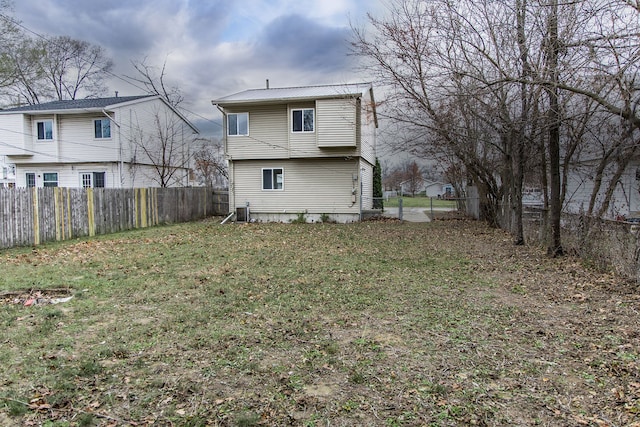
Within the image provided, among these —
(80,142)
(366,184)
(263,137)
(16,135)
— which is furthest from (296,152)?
(16,135)

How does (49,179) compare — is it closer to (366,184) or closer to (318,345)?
(366,184)

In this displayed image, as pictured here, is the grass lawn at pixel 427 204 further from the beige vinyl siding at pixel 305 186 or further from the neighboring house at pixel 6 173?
the neighboring house at pixel 6 173

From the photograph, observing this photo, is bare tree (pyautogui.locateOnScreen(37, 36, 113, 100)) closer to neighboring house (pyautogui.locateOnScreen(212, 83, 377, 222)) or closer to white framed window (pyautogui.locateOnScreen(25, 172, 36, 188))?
white framed window (pyautogui.locateOnScreen(25, 172, 36, 188))

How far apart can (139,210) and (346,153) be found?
30.2 feet

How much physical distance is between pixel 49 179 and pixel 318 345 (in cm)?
2262

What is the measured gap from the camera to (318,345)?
13.4 ft

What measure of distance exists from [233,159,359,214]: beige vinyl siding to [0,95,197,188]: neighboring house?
20.2 feet

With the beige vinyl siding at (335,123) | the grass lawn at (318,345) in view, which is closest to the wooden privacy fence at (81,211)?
the grass lawn at (318,345)

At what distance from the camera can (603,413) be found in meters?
2.80

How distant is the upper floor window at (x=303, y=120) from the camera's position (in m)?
17.6

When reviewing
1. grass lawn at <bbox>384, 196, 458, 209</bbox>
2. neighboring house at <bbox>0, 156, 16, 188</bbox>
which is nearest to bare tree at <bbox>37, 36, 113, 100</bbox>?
neighboring house at <bbox>0, 156, 16, 188</bbox>

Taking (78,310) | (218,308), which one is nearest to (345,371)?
(218,308)

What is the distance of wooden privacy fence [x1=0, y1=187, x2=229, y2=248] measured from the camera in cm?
1081

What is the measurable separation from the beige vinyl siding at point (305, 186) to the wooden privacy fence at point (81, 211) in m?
3.57
